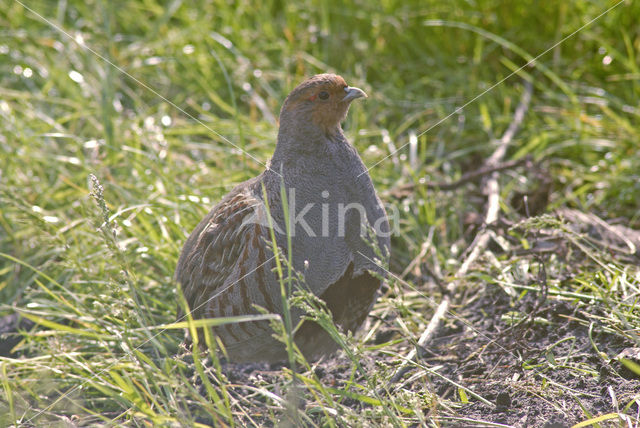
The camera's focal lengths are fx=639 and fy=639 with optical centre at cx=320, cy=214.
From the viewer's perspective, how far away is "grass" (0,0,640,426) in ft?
7.93

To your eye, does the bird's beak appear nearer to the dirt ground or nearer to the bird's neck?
A: the bird's neck

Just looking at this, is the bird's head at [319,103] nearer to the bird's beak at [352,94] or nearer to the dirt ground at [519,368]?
the bird's beak at [352,94]

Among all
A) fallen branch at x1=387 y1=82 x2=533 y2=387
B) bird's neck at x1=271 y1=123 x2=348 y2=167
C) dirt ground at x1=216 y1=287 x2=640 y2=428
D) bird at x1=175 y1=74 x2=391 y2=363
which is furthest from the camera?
fallen branch at x1=387 y1=82 x2=533 y2=387

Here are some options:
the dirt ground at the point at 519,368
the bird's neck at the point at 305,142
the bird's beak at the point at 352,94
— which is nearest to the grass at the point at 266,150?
the dirt ground at the point at 519,368

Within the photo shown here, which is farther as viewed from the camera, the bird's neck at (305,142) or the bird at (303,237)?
the bird's neck at (305,142)

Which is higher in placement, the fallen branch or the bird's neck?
the bird's neck

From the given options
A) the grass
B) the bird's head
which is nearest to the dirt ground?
the grass

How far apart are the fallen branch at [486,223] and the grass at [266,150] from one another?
0.06 meters

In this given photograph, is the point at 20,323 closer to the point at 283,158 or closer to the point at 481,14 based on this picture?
the point at 283,158

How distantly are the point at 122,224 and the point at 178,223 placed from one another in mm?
269

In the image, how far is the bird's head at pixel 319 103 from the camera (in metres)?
2.34

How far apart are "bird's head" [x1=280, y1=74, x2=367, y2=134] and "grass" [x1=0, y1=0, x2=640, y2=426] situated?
0.82 ft

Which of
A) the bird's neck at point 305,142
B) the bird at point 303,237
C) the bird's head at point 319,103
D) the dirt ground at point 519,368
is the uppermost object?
the bird's head at point 319,103

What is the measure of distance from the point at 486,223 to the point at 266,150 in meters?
1.42
